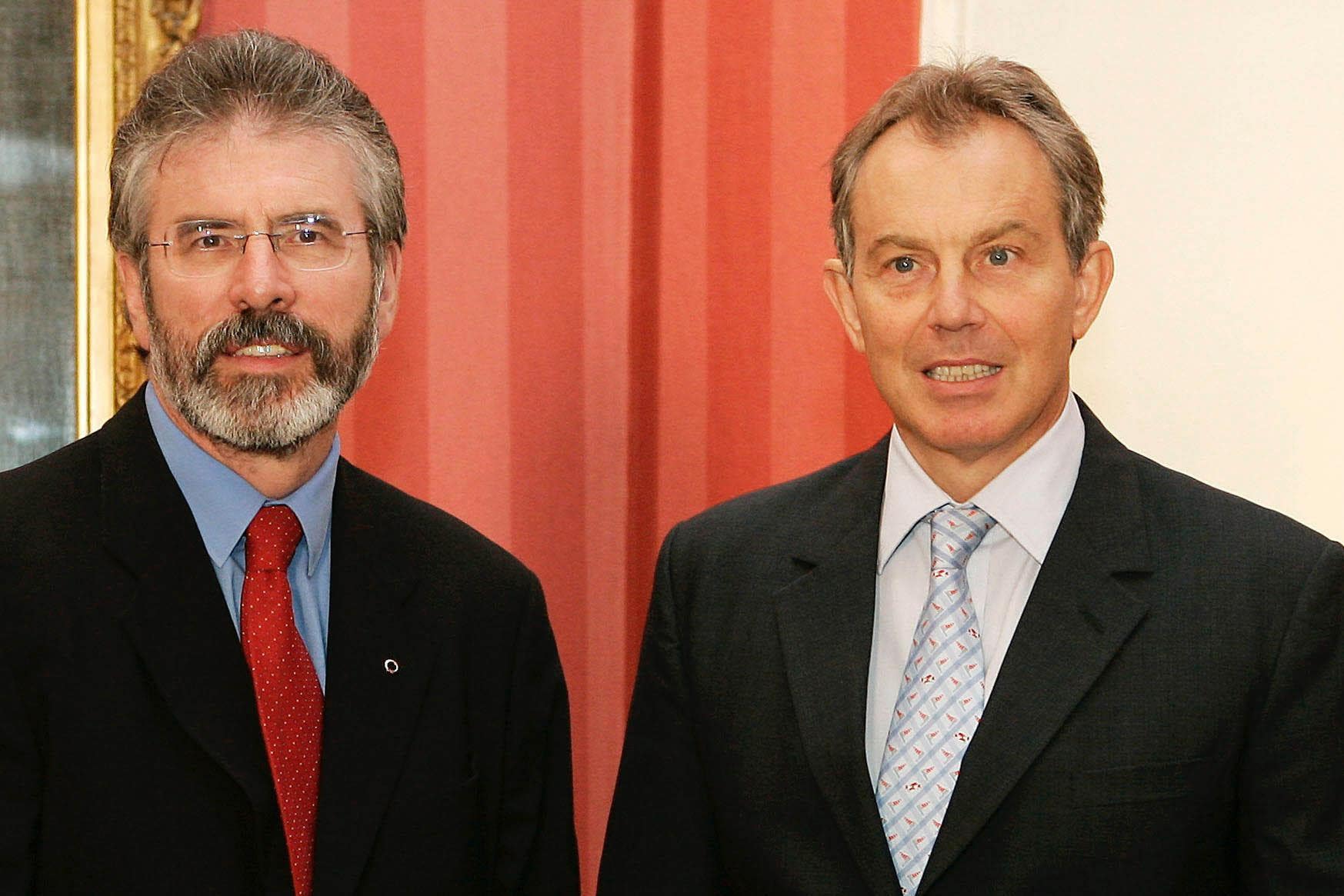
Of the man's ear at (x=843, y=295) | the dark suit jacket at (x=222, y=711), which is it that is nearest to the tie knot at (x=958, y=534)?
the man's ear at (x=843, y=295)

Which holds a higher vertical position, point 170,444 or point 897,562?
point 170,444

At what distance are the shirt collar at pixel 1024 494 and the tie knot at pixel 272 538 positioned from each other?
678 mm

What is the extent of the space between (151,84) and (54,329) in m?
0.65

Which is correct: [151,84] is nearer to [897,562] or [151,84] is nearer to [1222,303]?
[897,562]

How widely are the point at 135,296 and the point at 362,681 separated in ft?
1.73

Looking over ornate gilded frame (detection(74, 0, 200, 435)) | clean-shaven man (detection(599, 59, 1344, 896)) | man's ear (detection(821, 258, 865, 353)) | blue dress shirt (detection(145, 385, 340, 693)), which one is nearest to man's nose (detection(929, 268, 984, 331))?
clean-shaven man (detection(599, 59, 1344, 896))

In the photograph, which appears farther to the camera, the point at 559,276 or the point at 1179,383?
the point at 559,276

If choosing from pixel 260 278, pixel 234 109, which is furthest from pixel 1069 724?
pixel 234 109

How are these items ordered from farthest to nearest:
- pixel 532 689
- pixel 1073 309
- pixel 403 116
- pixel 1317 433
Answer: pixel 403 116 < pixel 1317 433 < pixel 532 689 < pixel 1073 309

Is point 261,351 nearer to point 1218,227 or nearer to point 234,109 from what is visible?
point 234,109

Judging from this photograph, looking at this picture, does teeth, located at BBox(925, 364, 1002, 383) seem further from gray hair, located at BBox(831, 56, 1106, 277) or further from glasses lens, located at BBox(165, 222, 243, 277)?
glasses lens, located at BBox(165, 222, 243, 277)

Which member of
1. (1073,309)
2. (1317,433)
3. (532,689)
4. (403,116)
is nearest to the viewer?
(1073,309)

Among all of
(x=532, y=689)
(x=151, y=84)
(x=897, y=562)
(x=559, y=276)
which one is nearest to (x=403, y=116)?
(x=559, y=276)

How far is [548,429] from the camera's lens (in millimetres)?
2775
